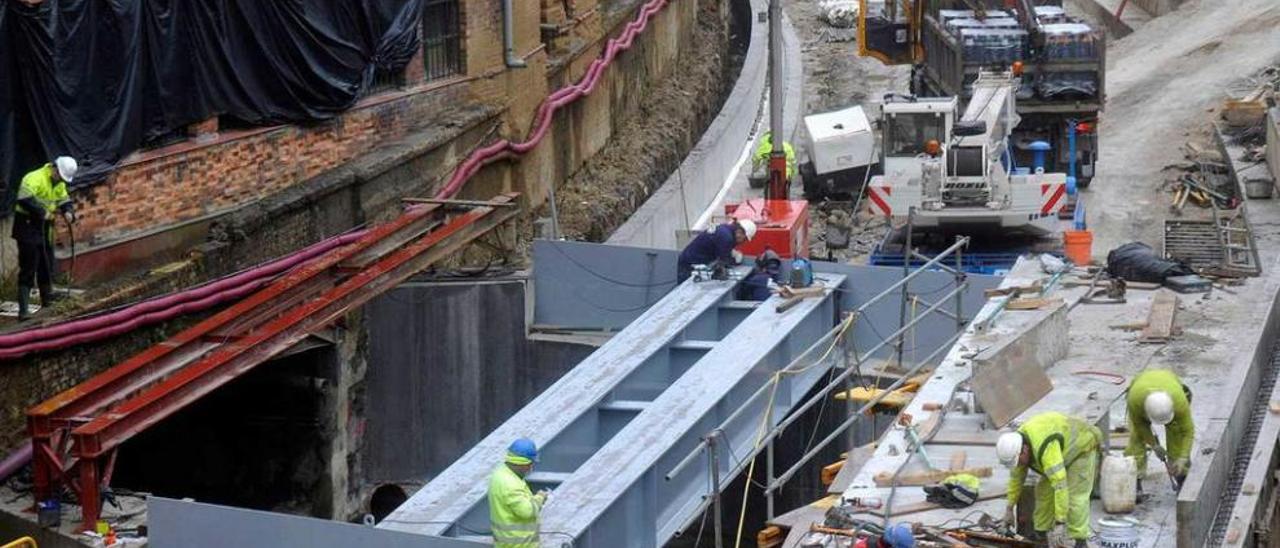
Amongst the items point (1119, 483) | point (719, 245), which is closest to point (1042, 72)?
point (719, 245)

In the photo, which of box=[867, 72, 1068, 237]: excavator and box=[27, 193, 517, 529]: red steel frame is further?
box=[867, 72, 1068, 237]: excavator

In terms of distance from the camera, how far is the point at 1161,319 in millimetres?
20453

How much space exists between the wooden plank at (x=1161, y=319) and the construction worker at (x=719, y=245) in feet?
15.4

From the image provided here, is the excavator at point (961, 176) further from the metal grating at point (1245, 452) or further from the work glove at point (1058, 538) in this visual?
the work glove at point (1058, 538)

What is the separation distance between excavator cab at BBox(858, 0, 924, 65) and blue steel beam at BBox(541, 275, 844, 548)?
1740 cm

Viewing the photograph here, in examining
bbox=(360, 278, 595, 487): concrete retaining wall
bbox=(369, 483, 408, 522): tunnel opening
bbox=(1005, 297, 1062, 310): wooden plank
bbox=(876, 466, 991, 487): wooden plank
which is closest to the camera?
bbox=(876, 466, 991, 487): wooden plank

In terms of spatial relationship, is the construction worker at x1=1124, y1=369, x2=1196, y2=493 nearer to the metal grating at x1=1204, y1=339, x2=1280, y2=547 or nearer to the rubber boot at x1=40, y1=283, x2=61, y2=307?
the metal grating at x1=1204, y1=339, x2=1280, y2=547

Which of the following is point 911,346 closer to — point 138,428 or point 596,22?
point 138,428

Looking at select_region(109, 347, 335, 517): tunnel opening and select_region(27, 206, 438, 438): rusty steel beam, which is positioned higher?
select_region(27, 206, 438, 438): rusty steel beam

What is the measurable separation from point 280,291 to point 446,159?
740 cm

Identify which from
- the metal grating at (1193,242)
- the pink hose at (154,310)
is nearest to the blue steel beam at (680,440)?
the pink hose at (154,310)

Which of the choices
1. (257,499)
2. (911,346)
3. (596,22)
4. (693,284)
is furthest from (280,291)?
(596,22)

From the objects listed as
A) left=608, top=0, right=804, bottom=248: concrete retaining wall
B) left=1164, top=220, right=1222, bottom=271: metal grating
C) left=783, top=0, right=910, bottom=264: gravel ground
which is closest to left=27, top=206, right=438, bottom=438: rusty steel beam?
left=608, top=0, right=804, bottom=248: concrete retaining wall

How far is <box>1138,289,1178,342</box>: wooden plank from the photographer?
20.0 m
